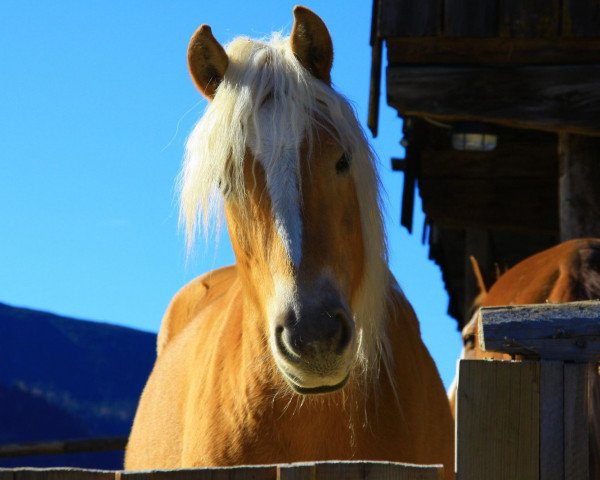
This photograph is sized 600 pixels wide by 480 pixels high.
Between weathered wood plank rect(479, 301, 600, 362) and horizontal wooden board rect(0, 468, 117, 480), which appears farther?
weathered wood plank rect(479, 301, 600, 362)

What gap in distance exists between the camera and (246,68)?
3.26 metres

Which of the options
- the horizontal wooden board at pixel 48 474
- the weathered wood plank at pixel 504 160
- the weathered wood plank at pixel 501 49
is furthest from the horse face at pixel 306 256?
the weathered wood plank at pixel 504 160

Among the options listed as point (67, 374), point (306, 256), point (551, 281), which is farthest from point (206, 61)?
point (67, 374)

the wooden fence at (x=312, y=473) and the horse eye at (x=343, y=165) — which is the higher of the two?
the horse eye at (x=343, y=165)

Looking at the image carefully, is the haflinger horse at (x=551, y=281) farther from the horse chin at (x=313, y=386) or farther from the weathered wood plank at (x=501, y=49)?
the weathered wood plank at (x=501, y=49)

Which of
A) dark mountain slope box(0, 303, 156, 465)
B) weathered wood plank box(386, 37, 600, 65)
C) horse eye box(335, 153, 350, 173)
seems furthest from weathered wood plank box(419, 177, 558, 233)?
horse eye box(335, 153, 350, 173)

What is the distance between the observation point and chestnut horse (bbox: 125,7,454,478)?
107 inches

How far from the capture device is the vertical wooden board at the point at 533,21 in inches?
276

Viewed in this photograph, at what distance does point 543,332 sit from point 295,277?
3.06 feet

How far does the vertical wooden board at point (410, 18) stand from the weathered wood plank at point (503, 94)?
0.26 metres

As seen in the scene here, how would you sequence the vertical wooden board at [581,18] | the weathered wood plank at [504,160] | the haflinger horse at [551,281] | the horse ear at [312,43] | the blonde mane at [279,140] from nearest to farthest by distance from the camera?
the blonde mane at [279,140] < the horse ear at [312,43] < the haflinger horse at [551,281] < the vertical wooden board at [581,18] < the weathered wood plank at [504,160]

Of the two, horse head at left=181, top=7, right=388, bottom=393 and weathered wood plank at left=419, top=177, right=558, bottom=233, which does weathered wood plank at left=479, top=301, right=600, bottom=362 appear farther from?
weathered wood plank at left=419, top=177, right=558, bottom=233

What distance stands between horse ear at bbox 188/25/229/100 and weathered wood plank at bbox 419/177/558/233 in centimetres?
656

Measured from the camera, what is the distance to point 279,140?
9.71 feet
